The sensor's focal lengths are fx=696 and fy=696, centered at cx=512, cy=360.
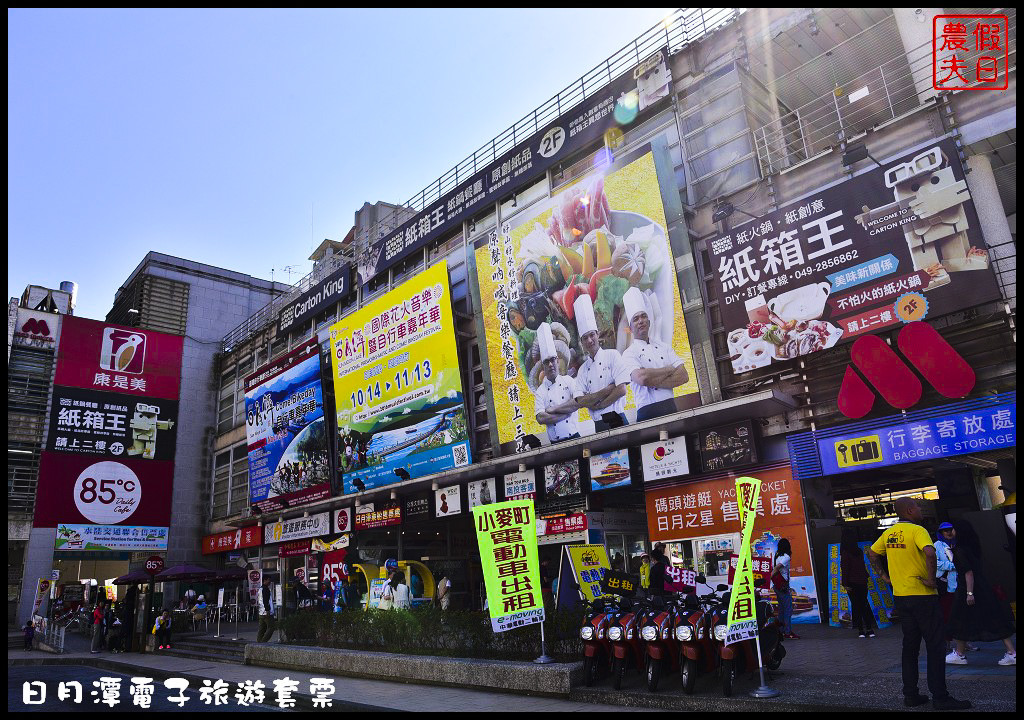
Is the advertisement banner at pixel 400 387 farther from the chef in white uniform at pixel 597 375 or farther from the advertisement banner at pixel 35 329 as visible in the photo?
the advertisement banner at pixel 35 329

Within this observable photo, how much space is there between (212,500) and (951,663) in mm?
36633

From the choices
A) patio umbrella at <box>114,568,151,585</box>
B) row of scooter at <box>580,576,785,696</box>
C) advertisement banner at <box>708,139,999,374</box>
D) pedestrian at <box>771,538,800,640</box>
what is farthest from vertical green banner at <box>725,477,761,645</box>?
patio umbrella at <box>114,568,151,585</box>

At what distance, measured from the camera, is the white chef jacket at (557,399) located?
18.9 metres

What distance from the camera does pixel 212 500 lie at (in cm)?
3800

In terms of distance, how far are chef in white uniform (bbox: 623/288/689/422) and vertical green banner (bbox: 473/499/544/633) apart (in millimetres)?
7287

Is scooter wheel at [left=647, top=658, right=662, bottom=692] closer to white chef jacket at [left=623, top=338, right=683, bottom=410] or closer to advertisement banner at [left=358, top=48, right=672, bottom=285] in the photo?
white chef jacket at [left=623, top=338, right=683, bottom=410]

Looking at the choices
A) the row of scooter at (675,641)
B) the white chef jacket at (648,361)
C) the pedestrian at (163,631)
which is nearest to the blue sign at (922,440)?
the white chef jacket at (648,361)

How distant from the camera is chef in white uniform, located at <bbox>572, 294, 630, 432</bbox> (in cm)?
1791

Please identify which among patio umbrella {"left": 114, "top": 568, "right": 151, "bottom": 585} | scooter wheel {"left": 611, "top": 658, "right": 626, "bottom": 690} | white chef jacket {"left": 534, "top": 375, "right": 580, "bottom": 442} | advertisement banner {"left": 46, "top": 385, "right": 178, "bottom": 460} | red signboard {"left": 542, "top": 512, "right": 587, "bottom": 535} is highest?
advertisement banner {"left": 46, "top": 385, "right": 178, "bottom": 460}

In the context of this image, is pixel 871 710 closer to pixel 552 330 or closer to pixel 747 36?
pixel 552 330

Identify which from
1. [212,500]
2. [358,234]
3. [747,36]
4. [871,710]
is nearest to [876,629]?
[871,710]

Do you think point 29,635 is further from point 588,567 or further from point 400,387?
point 588,567

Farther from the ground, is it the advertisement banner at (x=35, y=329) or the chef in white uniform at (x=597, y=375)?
the advertisement banner at (x=35, y=329)

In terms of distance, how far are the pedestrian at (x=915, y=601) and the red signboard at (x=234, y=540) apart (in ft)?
99.8
